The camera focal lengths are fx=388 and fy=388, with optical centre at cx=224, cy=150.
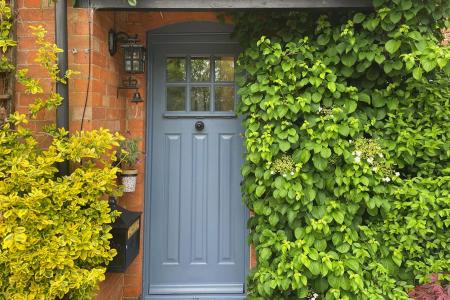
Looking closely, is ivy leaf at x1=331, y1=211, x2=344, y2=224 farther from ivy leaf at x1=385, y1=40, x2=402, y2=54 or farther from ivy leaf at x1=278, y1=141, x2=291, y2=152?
ivy leaf at x1=385, y1=40, x2=402, y2=54

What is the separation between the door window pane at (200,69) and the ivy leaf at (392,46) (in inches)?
67.2

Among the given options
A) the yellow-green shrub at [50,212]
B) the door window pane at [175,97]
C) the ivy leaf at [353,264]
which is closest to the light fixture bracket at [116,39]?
the door window pane at [175,97]

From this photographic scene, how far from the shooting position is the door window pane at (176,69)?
3805mm

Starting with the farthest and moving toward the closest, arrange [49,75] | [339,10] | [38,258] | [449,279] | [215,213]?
[215,213], [339,10], [49,75], [449,279], [38,258]

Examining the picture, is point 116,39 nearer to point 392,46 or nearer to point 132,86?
point 132,86

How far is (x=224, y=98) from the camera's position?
12.5 ft

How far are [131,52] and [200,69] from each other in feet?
2.25

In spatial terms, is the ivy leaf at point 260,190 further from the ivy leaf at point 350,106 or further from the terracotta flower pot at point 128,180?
the terracotta flower pot at point 128,180

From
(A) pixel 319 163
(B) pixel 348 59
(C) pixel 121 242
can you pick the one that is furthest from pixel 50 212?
(B) pixel 348 59

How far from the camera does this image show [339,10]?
3.06 m

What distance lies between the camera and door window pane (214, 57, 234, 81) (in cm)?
379

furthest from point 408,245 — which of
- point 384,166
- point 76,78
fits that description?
point 76,78

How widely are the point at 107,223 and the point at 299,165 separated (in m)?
1.45

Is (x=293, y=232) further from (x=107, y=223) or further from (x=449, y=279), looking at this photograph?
(x=107, y=223)
